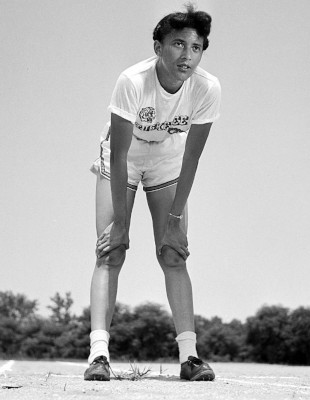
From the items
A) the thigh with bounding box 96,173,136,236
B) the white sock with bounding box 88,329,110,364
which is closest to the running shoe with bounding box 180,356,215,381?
the white sock with bounding box 88,329,110,364

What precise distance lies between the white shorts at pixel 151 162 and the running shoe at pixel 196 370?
Answer: 1208 mm

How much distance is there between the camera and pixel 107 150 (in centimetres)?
472

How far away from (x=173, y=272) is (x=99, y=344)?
732 mm

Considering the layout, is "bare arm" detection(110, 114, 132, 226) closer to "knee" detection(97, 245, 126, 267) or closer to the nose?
"knee" detection(97, 245, 126, 267)

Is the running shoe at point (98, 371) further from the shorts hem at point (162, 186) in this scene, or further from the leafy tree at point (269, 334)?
the leafy tree at point (269, 334)

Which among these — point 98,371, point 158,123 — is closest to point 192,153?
point 158,123

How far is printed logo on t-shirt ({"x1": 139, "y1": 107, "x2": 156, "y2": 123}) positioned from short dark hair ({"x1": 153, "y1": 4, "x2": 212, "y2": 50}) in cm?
44

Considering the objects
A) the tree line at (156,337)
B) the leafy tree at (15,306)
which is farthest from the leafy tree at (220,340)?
the leafy tree at (15,306)

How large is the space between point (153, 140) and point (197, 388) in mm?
1703

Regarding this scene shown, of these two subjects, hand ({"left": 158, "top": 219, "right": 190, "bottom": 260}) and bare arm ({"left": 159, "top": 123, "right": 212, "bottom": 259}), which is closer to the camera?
bare arm ({"left": 159, "top": 123, "right": 212, "bottom": 259})

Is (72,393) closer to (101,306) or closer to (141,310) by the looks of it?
(101,306)

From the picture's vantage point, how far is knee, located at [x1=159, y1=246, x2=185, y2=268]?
15.3 feet

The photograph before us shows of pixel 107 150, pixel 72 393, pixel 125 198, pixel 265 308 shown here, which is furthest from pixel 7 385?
pixel 265 308

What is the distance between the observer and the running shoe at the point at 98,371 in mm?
4031
